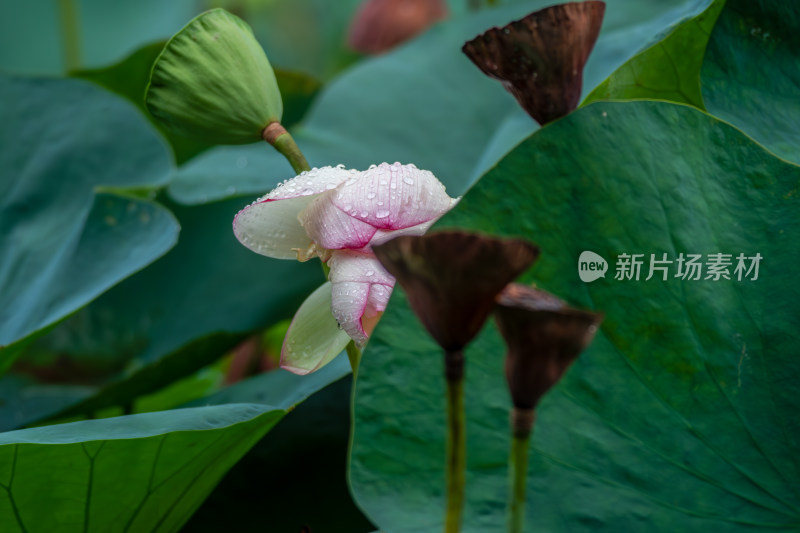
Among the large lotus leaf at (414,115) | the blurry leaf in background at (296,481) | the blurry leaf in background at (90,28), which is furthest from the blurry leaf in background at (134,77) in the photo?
the blurry leaf in background at (90,28)

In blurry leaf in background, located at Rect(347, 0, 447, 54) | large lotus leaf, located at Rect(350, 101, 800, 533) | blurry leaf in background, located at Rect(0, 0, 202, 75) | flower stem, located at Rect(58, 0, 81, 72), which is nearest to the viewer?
large lotus leaf, located at Rect(350, 101, 800, 533)

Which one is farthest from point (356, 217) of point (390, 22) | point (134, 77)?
point (390, 22)

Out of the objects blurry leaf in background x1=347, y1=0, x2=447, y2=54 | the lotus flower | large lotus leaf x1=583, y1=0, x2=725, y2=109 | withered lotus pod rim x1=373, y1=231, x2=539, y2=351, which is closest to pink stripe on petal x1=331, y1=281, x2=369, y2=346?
the lotus flower

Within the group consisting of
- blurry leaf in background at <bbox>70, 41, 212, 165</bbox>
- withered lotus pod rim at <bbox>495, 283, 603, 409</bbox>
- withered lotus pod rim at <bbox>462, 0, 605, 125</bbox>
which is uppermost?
withered lotus pod rim at <bbox>462, 0, 605, 125</bbox>

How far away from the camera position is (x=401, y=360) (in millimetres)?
352

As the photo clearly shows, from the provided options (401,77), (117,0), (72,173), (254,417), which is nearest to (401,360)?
(254,417)

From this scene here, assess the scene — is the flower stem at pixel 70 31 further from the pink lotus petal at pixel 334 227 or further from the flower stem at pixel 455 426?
the flower stem at pixel 455 426

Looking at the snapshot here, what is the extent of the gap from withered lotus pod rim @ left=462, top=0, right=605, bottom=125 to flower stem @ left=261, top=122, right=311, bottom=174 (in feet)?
0.35

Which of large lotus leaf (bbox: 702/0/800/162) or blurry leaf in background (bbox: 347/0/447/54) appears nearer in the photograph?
large lotus leaf (bbox: 702/0/800/162)

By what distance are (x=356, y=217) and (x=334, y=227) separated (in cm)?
1

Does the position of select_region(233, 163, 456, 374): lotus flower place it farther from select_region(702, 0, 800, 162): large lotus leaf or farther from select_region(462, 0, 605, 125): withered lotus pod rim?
select_region(702, 0, 800, 162): large lotus leaf

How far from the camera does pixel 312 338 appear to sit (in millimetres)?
407

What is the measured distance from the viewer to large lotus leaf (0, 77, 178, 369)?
0.67 m

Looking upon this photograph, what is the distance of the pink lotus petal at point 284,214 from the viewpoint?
1.22 ft
